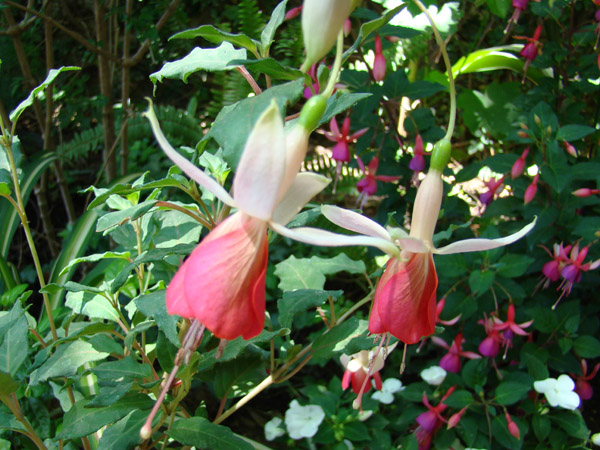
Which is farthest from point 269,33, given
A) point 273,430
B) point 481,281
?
point 273,430

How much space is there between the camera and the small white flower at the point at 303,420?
1038mm

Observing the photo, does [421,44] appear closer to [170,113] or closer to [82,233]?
[170,113]

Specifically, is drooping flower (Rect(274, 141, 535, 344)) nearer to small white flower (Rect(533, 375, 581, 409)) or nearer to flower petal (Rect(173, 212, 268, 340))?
flower petal (Rect(173, 212, 268, 340))

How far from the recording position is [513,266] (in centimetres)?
112

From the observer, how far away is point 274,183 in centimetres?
35

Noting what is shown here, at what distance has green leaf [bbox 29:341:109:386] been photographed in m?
0.70

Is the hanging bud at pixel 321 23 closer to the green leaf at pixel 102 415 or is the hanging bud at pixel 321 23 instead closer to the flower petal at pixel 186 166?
the flower petal at pixel 186 166

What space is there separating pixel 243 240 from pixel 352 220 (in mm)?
89

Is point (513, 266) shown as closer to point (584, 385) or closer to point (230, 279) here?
point (584, 385)

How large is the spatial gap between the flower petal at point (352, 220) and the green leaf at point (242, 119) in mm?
81

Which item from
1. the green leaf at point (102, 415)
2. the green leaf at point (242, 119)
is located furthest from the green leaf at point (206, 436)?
A: the green leaf at point (242, 119)

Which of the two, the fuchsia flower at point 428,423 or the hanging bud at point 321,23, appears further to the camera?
the fuchsia flower at point 428,423

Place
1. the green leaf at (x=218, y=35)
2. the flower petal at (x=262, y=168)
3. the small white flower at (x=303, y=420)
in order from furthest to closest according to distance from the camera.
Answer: the small white flower at (x=303, y=420), the green leaf at (x=218, y=35), the flower petal at (x=262, y=168)

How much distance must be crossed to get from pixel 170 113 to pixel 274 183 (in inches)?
66.1
